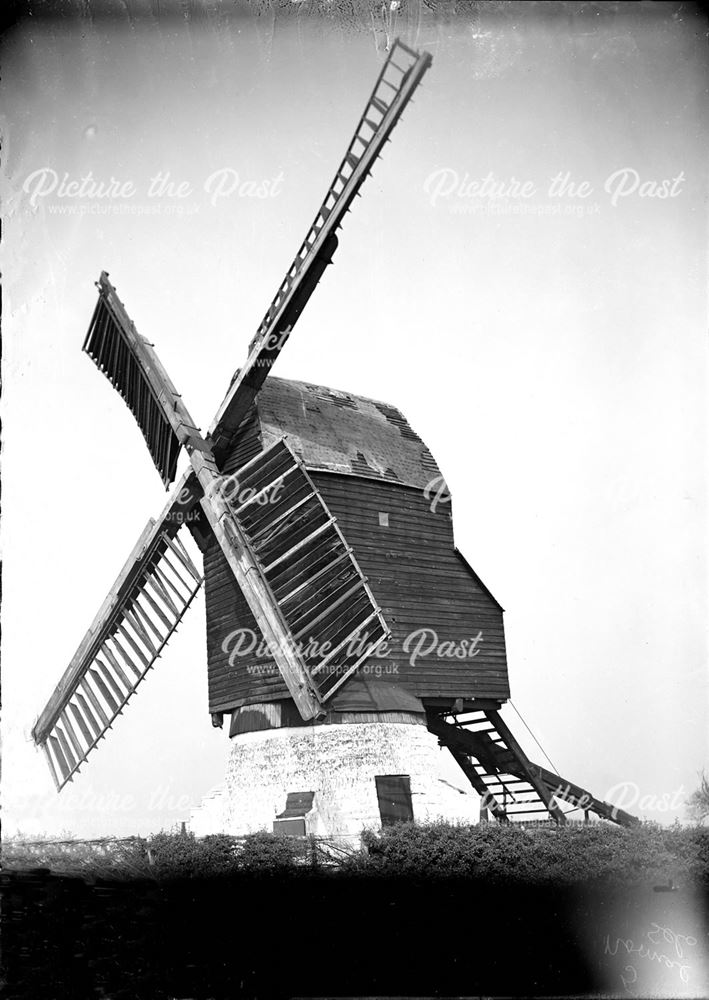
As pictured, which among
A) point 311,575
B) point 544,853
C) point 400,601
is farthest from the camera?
point 400,601

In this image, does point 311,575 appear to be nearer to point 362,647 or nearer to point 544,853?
point 362,647

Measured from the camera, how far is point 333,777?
13297 millimetres

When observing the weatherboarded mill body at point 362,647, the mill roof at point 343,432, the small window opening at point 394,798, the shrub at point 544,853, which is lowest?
the shrub at point 544,853

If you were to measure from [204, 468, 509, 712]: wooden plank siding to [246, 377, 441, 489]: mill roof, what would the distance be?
26 cm

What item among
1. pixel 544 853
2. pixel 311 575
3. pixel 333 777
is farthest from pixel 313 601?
pixel 544 853

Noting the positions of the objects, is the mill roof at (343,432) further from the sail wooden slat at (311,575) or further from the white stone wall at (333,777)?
the white stone wall at (333,777)

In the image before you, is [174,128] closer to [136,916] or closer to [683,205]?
[683,205]

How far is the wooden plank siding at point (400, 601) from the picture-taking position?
14.7m

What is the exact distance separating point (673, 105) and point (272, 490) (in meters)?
7.17

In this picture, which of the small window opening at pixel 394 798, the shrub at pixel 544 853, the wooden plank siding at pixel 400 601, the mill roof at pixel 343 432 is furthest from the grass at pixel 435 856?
the mill roof at pixel 343 432

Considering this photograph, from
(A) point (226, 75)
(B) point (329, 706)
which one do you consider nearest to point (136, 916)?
(B) point (329, 706)

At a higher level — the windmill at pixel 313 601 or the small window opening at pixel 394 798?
the windmill at pixel 313 601

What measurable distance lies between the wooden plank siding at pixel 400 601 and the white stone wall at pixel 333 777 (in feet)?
2.37

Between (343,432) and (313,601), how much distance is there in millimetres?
3844
